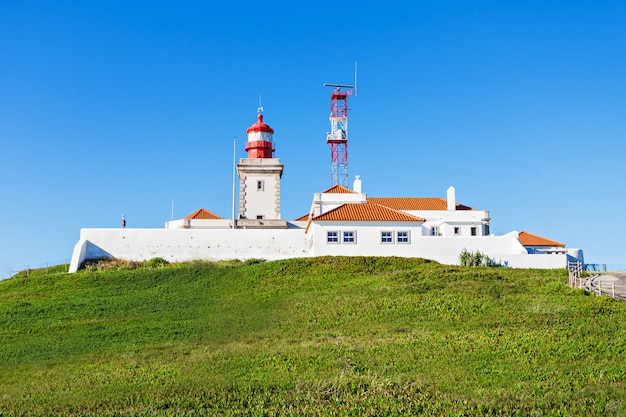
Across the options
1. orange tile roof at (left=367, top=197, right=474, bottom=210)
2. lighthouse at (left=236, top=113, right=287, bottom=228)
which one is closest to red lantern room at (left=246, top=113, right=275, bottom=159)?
lighthouse at (left=236, top=113, right=287, bottom=228)

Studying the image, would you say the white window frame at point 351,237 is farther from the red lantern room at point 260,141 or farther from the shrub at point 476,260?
the red lantern room at point 260,141

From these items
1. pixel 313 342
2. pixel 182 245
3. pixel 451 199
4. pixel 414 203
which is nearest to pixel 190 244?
pixel 182 245

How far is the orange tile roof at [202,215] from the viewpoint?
48.0 m

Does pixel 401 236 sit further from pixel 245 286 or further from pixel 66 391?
pixel 66 391

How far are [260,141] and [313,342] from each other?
3230cm

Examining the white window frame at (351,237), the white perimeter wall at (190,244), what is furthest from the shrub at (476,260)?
the white window frame at (351,237)

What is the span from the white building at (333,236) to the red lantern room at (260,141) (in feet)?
7.98

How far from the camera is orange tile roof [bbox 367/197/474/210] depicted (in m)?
47.8

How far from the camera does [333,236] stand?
37.9m

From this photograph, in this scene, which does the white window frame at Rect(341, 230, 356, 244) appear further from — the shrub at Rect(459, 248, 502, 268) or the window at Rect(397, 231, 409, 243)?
the shrub at Rect(459, 248, 502, 268)

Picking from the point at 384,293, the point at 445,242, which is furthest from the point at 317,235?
the point at 384,293

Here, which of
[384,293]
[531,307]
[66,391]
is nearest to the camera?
[66,391]

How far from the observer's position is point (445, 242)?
3806 cm

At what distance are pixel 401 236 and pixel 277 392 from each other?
79.0ft
